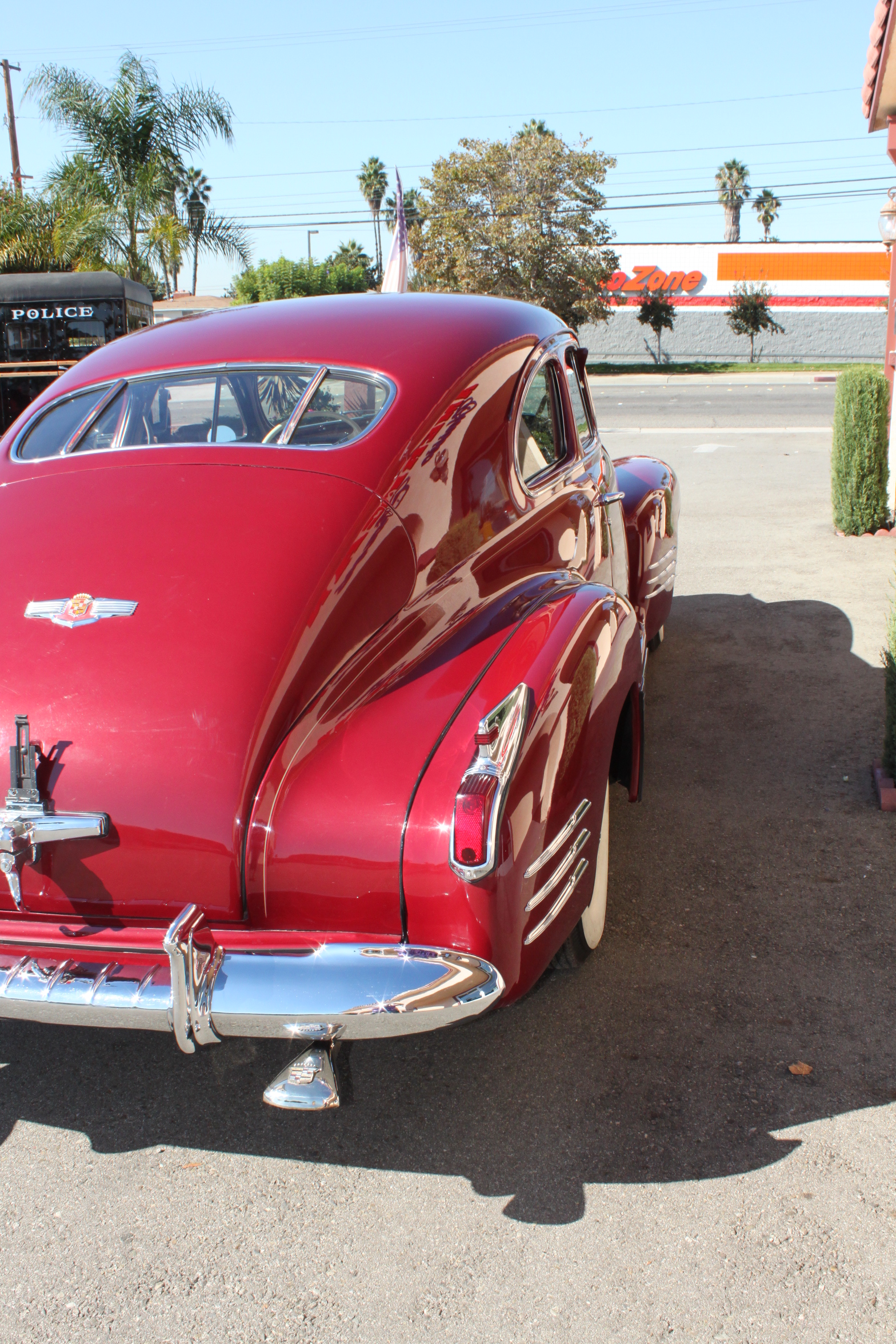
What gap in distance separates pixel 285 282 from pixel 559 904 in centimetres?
4325

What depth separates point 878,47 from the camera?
8.34 metres

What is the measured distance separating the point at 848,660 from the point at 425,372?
3.75m

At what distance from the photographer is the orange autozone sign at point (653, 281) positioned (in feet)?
142

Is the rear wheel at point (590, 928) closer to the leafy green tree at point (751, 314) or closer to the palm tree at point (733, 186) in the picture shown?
the leafy green tree at point (751, 314)

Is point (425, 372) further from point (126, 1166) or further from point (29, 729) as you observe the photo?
point (126, 1166)

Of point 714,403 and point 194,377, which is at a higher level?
point 714,403

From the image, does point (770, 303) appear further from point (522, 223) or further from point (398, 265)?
point (398, 265)

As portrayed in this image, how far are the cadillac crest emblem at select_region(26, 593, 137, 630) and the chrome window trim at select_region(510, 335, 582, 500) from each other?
1.33m

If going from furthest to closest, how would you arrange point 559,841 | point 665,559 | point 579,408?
point 665,559 < point 579,408 < point 559,841

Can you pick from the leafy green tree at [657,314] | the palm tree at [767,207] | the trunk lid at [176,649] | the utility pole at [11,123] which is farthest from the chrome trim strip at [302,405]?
the palm tree at [767,207]

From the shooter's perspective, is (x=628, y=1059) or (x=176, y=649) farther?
(x=628, y=1059)

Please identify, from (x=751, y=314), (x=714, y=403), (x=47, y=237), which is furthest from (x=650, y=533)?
(x=751, y=314)

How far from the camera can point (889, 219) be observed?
9297mm

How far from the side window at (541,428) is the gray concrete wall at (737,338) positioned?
40.5 meters
